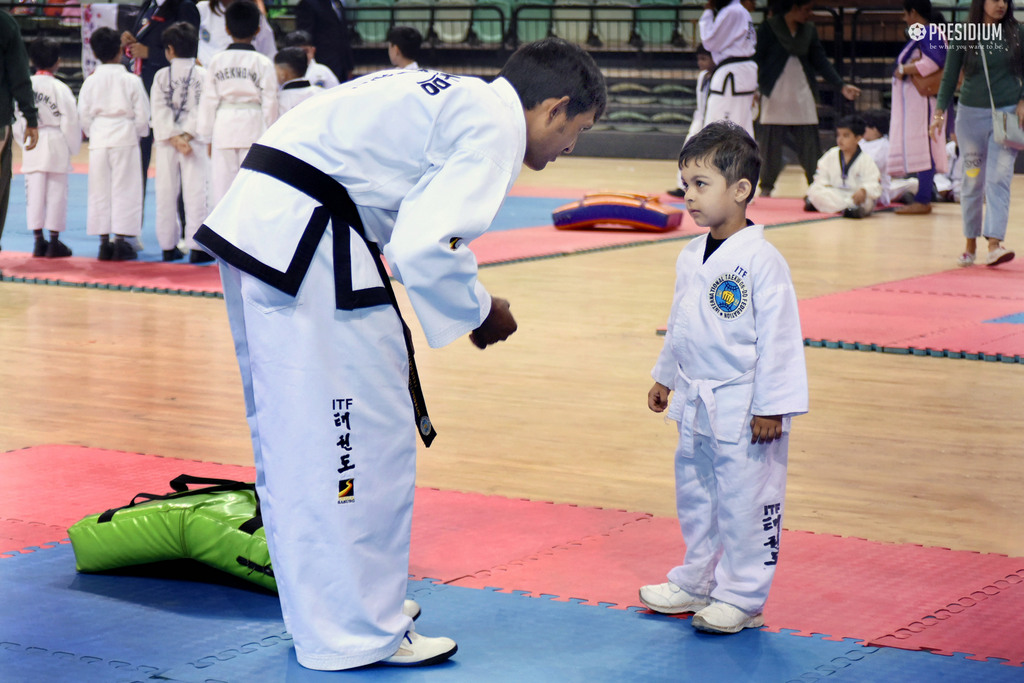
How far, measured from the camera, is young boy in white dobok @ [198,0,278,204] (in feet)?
27.0

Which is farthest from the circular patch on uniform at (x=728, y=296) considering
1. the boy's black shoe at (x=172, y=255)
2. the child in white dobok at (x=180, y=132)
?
the boy's black shoe at (x=172, y=255)

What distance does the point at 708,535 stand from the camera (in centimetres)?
307

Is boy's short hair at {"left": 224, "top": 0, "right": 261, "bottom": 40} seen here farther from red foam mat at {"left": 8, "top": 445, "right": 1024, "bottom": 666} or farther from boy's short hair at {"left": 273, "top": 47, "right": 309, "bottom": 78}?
red foam mat at {"left": 8, "top": 445, "right": 1024, "bottom": 666}

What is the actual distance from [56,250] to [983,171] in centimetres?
626

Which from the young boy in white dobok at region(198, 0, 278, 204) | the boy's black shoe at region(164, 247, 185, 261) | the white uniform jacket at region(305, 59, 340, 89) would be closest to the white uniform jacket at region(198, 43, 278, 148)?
the young boy in white dobok at region(198, 0, 278, 204)

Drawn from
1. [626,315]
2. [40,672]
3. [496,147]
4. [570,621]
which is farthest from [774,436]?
[626,315]

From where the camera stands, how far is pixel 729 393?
2.99 m

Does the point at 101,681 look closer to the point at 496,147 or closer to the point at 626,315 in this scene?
the point at 496,147

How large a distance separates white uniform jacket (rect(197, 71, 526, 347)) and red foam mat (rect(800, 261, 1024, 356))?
13.4ft

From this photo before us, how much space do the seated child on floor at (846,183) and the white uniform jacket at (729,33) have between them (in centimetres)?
115

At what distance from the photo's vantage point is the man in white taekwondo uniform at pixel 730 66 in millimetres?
12031

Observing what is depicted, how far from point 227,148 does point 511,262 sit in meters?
2.03

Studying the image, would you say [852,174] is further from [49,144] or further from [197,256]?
[49,144]

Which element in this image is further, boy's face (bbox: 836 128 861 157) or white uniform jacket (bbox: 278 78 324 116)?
boy's face (bbox: 836 128 861 157)
